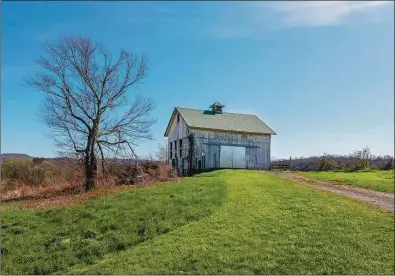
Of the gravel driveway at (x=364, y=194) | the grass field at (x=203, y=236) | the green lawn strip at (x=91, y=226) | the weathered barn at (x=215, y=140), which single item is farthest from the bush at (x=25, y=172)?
the weathered barn at (x=215, y=140)

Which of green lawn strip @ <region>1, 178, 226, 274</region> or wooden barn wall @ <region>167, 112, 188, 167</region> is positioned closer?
green lawn strip @ <region>1, 178, 226, 274</region>

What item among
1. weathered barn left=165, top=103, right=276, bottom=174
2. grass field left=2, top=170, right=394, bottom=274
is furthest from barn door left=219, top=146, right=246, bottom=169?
grass field left=2, top=170, right=394, bottom=274

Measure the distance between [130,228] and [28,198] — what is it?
6347 millimetres

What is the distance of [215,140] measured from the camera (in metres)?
31.5

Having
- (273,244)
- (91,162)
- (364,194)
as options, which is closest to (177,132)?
(91,162)

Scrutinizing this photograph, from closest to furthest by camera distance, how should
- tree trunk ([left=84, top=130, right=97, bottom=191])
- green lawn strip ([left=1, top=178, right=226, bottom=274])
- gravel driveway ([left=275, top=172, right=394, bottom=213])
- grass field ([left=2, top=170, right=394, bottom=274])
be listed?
grass field ([left=2, top=170, right=394, bottom=274]), green lawn strip ([left=1, top=178, right=226, bottom=274]), gravel driveway ([left=275, top=172, right=394, bottom=213]), tree trunk ([left=84, top=130, right=97, bottom=191])

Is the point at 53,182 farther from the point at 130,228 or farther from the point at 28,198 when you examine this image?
the point at 130,228

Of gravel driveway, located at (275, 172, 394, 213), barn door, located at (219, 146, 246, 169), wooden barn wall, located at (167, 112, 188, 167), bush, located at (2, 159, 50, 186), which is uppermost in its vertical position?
wooden barn wall, located at (167, 112, 188, 167)

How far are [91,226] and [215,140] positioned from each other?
19.2 m

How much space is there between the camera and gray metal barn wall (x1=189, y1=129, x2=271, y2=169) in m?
30.9

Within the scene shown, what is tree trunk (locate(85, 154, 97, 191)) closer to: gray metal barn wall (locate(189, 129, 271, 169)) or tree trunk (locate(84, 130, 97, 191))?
tree trunk (locate(84, 130, 97, 191))

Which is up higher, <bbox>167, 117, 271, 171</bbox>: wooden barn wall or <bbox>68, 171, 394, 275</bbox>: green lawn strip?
<bbox>167, 117, 271, 171</bbox>: wooden barn wall

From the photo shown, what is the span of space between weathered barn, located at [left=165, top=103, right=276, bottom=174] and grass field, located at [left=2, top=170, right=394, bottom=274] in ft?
46.9

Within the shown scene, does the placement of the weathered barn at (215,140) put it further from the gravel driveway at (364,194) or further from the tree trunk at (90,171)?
the gravel driveway at (364,194)
